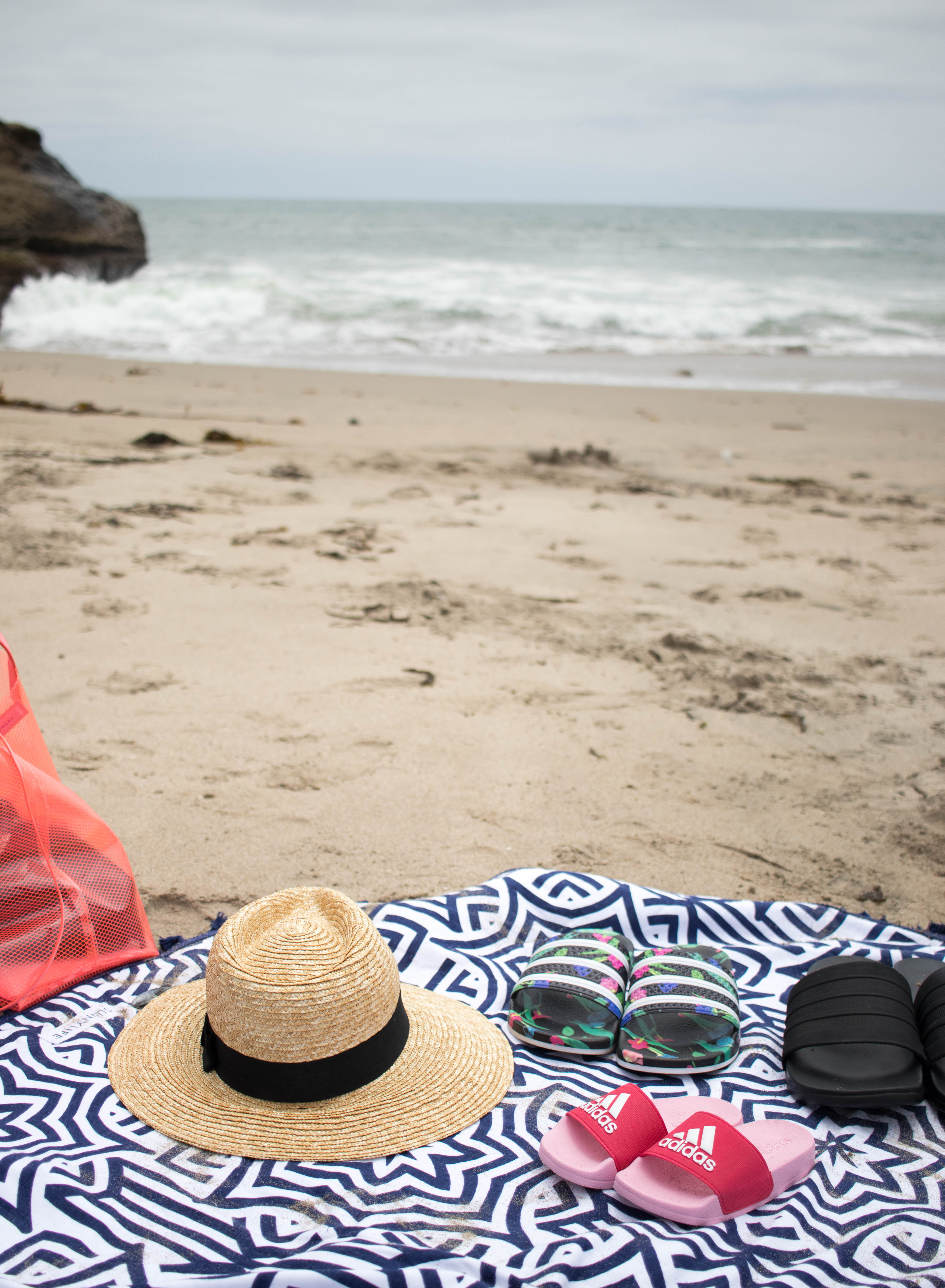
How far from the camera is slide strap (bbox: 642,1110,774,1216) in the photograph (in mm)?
1291

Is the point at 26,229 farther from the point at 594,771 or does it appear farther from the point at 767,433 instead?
the point at 594,771

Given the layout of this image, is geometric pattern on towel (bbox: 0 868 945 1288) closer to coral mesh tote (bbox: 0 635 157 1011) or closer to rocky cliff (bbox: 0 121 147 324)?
coral mesh tote (bbox: 0 635 157 1011)

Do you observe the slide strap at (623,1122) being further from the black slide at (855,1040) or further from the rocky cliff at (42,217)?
the rocky cliff at (42,217)

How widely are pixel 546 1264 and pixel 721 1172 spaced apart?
28cm

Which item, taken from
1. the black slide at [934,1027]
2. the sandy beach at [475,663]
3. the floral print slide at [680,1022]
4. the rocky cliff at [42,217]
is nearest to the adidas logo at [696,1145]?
the floral print slide at [680,1022]

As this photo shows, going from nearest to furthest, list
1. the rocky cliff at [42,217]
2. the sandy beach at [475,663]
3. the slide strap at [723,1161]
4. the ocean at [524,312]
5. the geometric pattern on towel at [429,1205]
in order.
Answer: the geometric pattern on towel at [429,1205] → the slide strap at [723,1161] → the sandy beach at [475,663] → the ocean at [524,312] → the rocky cliff at [42,217]

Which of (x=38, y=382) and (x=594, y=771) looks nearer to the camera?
(x=594, y=771)

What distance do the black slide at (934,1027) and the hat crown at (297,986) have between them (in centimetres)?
90

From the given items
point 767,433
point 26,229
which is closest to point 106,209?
point 26,229

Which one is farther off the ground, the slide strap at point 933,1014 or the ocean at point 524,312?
the ocean at point 524,312

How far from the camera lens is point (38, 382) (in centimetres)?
803

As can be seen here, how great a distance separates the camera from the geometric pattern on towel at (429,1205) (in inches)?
46.6

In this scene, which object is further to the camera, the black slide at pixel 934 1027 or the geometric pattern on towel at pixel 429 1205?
the black slide at pixel 934 1027

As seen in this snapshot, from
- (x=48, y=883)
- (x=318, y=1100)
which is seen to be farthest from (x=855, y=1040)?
(x=48, y=883)
